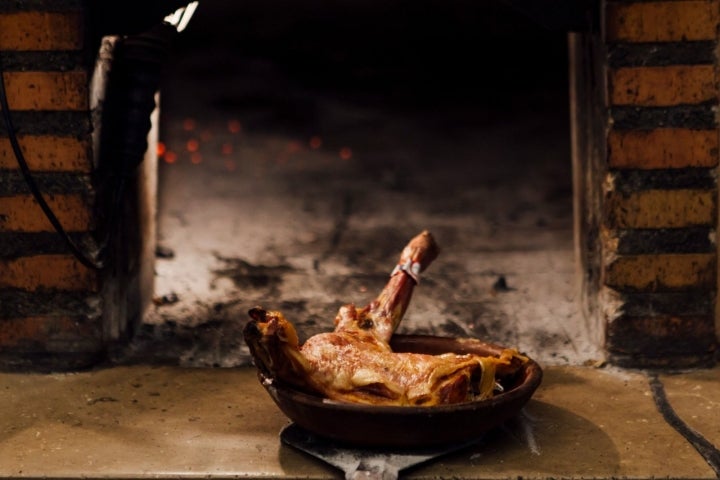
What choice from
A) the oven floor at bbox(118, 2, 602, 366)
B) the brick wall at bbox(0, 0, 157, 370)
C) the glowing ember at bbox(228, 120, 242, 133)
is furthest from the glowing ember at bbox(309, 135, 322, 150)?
the brick wall at bbox(0, 0, 157, 370)

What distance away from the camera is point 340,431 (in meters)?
2.37

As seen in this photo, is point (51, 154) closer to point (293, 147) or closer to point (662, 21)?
point (662, 21)

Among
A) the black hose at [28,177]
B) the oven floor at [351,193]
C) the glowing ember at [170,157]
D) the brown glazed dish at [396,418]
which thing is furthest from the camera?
the glowing ember at [170,157]

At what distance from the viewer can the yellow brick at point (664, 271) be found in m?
3.01

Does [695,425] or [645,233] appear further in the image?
[645,233]

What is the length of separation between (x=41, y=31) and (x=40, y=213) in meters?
0.50

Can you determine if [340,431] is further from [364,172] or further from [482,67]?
[482,67]

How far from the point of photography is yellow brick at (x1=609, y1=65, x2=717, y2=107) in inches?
115

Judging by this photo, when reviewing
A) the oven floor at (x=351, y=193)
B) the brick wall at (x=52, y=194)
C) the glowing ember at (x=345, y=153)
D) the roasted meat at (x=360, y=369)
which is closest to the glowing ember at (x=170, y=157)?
the oven floor at (x=351, y=193)

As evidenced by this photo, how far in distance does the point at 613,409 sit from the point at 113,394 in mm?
1327

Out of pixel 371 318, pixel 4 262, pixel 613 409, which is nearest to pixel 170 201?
pixel 4 262

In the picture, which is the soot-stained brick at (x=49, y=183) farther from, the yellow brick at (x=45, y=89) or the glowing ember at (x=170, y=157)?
the glowing ember at (x=170, y=157)

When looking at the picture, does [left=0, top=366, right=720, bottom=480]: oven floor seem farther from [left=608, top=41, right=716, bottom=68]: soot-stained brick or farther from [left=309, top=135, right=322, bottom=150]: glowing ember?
[left=309, top=135, right=322, bottom=150]: glowing ember

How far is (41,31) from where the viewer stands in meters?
2.92
